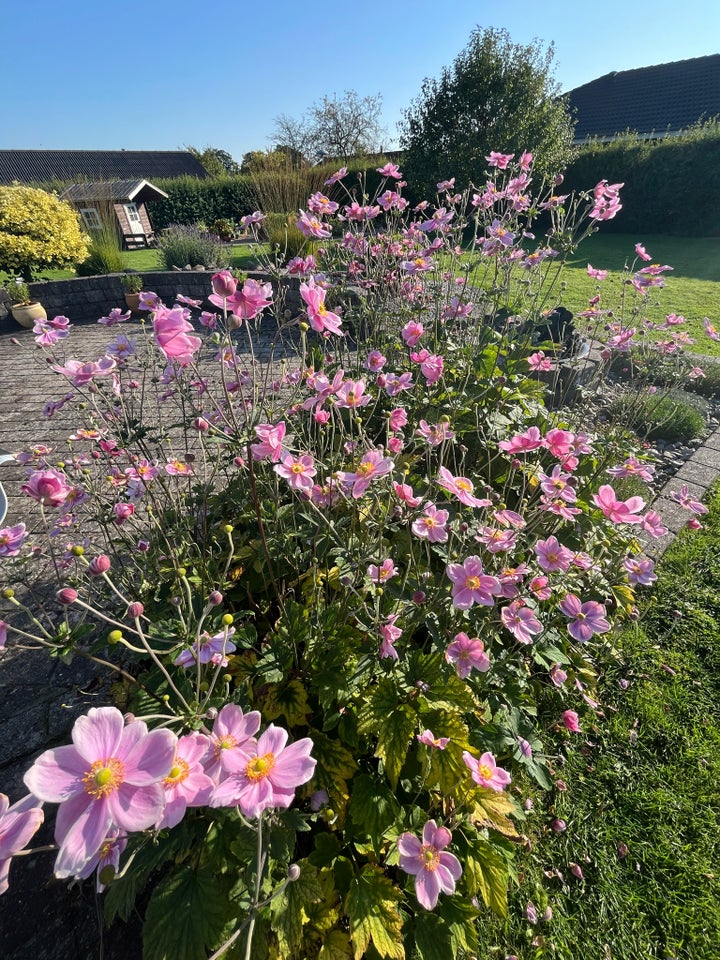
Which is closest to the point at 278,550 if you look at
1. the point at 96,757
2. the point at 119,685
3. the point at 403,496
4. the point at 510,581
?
the point at 403,496

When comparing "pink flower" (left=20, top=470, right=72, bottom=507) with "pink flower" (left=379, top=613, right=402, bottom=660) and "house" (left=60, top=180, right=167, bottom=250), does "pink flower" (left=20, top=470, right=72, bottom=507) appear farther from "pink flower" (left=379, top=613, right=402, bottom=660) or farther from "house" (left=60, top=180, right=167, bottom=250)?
"house" (left=60, top=180, right=167, bottom=250)

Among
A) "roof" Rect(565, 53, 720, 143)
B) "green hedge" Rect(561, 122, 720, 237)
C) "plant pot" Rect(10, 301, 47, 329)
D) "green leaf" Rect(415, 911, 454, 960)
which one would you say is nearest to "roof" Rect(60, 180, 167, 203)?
"plant pot" Rect(10, 301, 47, 329)

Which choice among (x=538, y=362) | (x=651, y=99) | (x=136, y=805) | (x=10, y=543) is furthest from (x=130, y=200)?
(x=136, y=805)

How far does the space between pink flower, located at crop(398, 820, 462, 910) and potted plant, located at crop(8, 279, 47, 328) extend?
9170mm

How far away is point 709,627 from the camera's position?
2.45 metres

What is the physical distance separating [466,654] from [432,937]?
0.74m

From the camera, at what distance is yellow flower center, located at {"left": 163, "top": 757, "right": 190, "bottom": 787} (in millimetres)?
771

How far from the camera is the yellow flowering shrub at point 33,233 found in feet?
27.6

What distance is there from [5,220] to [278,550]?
33.8ft

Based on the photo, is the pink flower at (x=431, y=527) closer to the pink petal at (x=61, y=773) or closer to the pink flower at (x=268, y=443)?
the pink flower at (x=268, y=443)

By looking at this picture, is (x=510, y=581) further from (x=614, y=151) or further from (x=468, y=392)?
(x=614, y=151)

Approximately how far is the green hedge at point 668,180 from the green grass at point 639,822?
48.4ft

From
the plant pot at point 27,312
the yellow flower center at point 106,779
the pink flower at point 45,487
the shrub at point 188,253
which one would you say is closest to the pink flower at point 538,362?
the pink flower at point 45,487

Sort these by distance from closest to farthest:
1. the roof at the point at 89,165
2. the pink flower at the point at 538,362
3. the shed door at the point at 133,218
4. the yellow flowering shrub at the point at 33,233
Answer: the pink flower at the point at 538,362 < the yellow flowering shrub at the point at 33,233 < the shed door at the point at 133,218 < the roof at the point at 89,165
